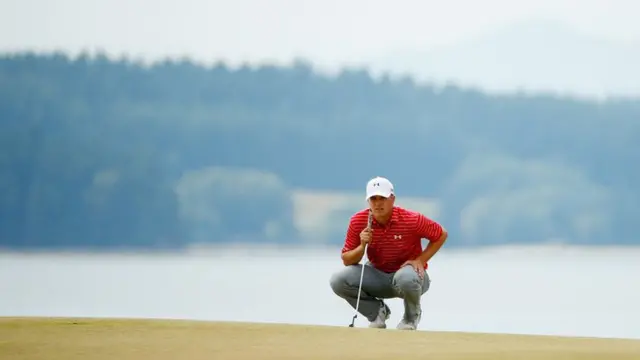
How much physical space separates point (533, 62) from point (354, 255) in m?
12.3

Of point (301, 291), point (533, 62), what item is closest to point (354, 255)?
point (301, 291)

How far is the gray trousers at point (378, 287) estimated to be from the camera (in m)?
4.99

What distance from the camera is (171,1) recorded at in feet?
49.6

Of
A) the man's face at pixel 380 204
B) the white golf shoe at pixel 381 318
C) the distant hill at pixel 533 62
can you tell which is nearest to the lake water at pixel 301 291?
the white golf shoe at pixel 381 318

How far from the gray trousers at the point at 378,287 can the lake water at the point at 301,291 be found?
1201mm

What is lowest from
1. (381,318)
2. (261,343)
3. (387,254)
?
(261,343)

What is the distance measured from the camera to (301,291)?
9547 mm

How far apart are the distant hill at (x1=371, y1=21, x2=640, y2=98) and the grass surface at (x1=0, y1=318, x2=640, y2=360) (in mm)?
11793

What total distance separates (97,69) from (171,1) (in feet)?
5.02

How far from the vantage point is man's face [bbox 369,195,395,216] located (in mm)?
4895

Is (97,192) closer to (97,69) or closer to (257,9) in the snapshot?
(97,69)

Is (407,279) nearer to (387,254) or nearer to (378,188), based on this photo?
(387,254)

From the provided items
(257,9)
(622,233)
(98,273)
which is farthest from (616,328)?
(622,233)

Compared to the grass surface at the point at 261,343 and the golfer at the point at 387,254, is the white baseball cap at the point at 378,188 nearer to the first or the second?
the golfer at the point at 387,254
